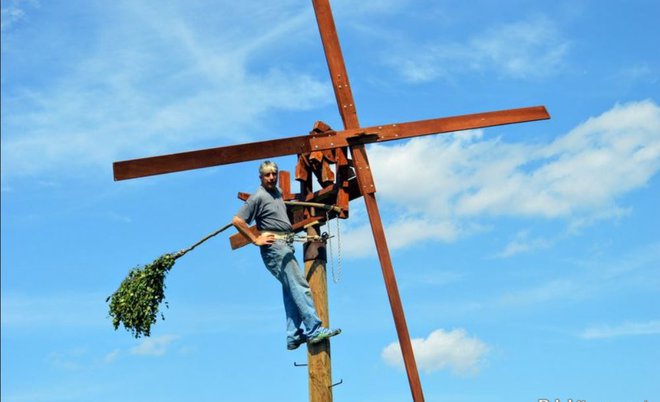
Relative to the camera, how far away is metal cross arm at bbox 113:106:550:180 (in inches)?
430

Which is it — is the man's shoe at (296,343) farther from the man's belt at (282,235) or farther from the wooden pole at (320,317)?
the man's belt at (282,235)

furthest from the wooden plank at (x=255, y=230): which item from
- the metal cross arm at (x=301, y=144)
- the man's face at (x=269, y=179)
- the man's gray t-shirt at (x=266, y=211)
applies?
the metal cross arm at (x=301, y=144)

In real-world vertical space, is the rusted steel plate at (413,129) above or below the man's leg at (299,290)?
above

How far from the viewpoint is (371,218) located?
35.3 ft

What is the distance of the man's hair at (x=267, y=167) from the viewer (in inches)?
425

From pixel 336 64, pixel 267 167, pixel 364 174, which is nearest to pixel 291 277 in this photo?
pixel 267 167

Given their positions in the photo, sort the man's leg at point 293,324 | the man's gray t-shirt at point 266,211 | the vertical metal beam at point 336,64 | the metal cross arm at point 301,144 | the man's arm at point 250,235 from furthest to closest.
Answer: the vertical metal beam at point 336,64 < the man's leg at point 293,324 < the metal cross arm at point 301,144 < the man's gray t-shirt at point 266,211 < the man's arm at point 250,235

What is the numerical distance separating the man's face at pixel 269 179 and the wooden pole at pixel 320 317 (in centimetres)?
91

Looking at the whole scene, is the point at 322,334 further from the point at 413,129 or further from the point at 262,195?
the point at 413,129

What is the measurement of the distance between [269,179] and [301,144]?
64cm

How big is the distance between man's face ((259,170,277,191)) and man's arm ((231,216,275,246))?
49 cm

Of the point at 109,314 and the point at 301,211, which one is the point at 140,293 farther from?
the point at 301,211

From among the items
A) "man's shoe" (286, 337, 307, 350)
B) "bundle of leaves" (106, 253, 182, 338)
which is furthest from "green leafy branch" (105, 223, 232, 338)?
"man's shoe" (286, 337, 307, 350)

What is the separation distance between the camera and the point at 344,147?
11211 mm
